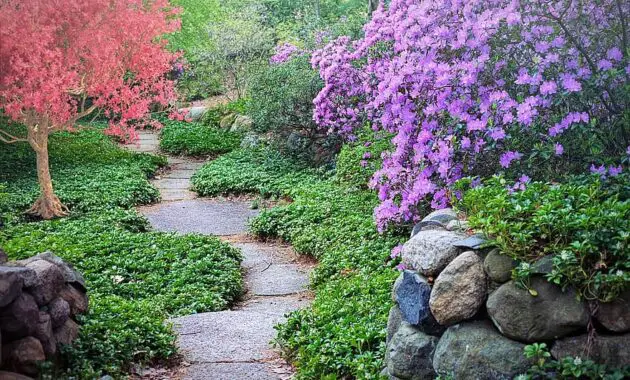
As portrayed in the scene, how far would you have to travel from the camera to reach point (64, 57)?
915cm

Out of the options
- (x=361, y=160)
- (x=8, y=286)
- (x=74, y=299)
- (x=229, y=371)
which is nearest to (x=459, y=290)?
(x=229, y=371)

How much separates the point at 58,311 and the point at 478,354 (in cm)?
237

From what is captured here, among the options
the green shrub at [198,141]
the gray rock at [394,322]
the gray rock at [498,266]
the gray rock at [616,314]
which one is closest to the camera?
the gray rock at [616,314]

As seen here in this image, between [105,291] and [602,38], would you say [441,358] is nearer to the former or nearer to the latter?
[602,38]

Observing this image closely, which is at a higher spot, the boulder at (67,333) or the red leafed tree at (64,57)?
the red leafed tree at (64,57)

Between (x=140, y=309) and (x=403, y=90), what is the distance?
8.25ft

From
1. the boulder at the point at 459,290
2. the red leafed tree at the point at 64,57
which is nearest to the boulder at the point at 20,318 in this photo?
the boulder at the point at 459,290

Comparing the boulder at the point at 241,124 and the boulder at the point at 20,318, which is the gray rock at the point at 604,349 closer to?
the boulder at the point at 20,318

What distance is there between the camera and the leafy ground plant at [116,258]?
4590mm

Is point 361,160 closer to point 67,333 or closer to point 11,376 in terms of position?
point 67,333

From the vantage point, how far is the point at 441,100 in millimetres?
4848

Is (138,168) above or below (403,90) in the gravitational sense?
below

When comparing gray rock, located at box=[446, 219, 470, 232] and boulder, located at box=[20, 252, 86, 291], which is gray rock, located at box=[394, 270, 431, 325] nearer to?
gray rock, located at box=[446, 219, 470, 232]

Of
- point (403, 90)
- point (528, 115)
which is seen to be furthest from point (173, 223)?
point (528, 115)
